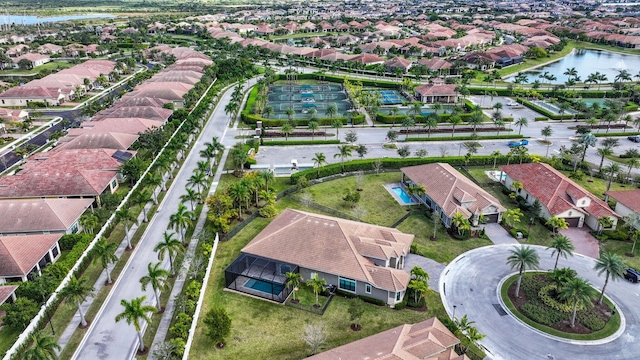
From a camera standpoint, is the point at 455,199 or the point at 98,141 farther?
the point at 98,141

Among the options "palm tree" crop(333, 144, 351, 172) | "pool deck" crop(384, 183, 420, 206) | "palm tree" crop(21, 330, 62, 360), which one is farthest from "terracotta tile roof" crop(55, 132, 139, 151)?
"palm tree" crop(21, 330, 62, 360)

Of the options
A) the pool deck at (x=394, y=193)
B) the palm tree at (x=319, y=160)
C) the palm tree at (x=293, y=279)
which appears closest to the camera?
the palm tree at (x=293, y=279)

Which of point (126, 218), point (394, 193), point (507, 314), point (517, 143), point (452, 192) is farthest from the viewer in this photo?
point (517, 143)

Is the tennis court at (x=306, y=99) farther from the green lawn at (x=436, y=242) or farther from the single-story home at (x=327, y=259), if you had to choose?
the single-story home at (x=327, y=259)

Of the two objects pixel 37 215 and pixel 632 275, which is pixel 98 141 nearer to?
pixel 37 215

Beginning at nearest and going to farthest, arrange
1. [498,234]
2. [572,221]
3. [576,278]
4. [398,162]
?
[576,278] < [498,234] < [572,221] < [398,162]

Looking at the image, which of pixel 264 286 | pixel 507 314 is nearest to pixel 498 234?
pixel 507 314

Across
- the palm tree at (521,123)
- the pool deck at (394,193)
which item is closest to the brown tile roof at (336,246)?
the pool deck at (394,193)
